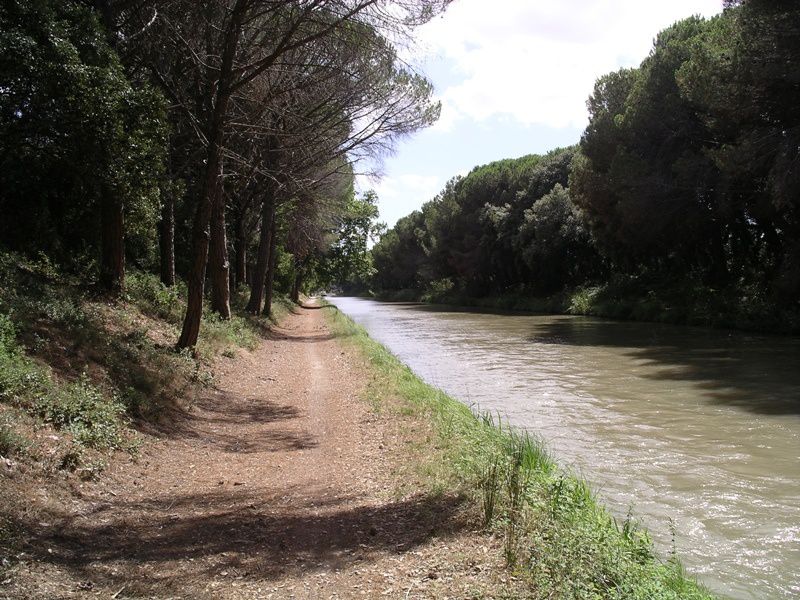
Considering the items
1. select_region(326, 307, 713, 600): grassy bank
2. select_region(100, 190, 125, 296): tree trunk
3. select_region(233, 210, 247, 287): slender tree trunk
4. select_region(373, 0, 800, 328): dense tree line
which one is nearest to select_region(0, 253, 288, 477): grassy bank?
select_region(100, 190, 125, 296): tree trunk

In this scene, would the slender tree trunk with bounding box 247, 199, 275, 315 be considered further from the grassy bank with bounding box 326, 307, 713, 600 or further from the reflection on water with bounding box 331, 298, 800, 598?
the grassy bank with bounding box 326, 307, 713, 600

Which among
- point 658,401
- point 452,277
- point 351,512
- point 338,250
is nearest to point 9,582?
point 351,512

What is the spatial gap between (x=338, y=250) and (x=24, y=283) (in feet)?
109

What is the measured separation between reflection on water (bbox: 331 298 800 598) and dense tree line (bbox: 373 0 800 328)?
23.9 feet

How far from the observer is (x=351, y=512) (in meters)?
6.40

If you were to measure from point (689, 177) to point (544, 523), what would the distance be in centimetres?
2889

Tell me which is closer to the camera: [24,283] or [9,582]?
[9,582]

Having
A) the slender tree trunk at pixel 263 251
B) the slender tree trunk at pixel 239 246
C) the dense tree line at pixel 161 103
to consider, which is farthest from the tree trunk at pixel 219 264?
the slender tree trunk at pixel 239 246

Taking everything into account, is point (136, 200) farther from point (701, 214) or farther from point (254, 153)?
point (701, 214)

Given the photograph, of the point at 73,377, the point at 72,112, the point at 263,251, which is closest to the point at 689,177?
the point at 263,251

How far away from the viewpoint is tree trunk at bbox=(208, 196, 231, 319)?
60.1 feet

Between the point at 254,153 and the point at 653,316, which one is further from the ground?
the point at 254,153

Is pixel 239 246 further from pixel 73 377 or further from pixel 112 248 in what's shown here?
pixel 73 377

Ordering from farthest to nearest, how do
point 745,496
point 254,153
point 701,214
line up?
point 701,214 → point 254,153 → point 745,496
